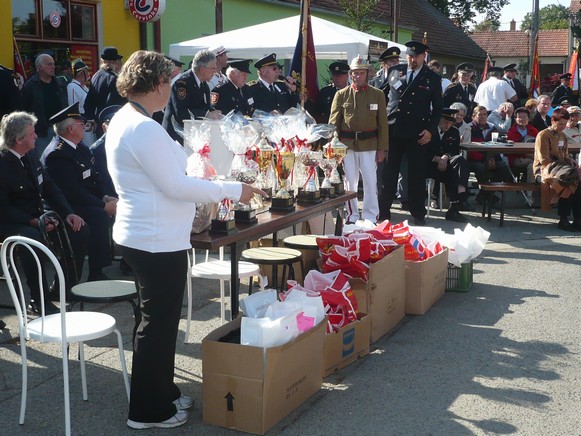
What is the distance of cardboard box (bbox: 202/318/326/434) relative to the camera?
3793 millimetres

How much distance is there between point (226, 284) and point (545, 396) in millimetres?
3225

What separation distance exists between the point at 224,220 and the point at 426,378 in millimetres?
1563

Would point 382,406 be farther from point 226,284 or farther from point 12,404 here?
point 226,284

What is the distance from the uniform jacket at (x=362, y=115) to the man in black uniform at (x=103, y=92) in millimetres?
2740

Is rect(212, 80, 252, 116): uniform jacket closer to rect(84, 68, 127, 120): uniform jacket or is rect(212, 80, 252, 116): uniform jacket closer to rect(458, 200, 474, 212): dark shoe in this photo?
rect(84, 68, 127, 120): uniform jacket

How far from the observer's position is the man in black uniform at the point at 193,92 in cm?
792

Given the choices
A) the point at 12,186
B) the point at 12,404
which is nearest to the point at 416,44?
the point at 12,186

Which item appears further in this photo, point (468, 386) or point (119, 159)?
point (468, 386)

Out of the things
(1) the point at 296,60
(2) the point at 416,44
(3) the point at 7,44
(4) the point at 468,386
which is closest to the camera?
(4) the point at 468,386

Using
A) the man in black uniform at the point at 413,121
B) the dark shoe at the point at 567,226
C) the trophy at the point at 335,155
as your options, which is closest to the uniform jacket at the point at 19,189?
the trophy at the point at 335,155

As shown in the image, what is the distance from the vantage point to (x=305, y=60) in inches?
371

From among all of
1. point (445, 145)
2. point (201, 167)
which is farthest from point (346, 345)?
point (445, 145)

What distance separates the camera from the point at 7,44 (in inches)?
444

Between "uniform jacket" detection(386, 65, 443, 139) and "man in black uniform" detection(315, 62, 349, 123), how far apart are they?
1407mm
